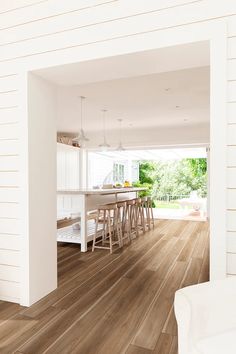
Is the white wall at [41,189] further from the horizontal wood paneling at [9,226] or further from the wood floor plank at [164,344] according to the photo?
the wood floor plank at [164,344]

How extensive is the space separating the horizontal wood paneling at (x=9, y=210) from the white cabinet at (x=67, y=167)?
4.45m

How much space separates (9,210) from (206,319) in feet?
6.47

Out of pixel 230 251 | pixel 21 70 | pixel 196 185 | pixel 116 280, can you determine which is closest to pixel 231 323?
pixel 230 251

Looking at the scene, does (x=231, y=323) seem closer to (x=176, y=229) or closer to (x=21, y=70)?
(x=21, y=70)

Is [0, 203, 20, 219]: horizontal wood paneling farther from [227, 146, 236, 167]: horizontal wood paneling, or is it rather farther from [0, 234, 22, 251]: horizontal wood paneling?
[227, 146, 236, 167]: horizontal wood paneling

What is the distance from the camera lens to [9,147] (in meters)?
2.51

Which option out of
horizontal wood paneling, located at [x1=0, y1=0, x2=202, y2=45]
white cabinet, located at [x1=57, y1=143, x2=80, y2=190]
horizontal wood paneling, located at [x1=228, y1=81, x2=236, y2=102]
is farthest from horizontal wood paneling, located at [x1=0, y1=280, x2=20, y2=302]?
white cabinet, located at [x1=57, y1=143, x2=80, y2=190]

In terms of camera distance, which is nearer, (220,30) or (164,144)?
(220,30)

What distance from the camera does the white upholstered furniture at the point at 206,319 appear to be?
3.62 ft

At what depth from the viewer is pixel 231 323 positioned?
1.19 metres

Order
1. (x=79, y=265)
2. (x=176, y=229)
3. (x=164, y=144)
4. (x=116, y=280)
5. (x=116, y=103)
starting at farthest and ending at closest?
(x=164, y=144)
(x=176, y=229)
(x=116, y=103)
(x=79, y=265)
(x=116, y=280)

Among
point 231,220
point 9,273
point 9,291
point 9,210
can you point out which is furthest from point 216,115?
point 9,291

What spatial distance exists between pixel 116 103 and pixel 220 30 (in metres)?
3.14

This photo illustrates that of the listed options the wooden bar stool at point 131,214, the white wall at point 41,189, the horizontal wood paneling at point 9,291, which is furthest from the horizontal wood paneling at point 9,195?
the wooden bar stool at point 131,214
